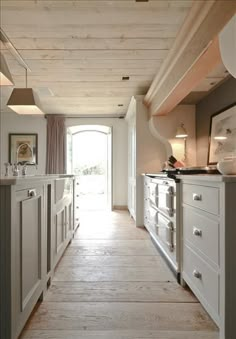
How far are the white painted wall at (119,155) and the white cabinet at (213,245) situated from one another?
4855 mm

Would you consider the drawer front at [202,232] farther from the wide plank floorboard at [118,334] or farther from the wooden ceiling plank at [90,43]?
the wooden ceiling plank at [90,43]

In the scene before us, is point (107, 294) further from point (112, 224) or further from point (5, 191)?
point (112, 224)

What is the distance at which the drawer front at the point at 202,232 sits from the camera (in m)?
1.58

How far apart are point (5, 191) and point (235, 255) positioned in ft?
3.99

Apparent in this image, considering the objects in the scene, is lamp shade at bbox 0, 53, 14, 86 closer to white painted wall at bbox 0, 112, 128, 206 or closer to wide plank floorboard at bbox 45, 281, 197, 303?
wide plank floorboard at bbox 45, 281, 197, 303

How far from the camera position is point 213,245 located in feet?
5.27

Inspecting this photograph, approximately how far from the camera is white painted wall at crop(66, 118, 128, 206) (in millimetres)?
6938

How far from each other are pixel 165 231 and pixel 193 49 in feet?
5.78

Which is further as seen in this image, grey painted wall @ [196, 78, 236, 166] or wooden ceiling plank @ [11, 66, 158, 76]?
wooden ceiling plank @ [11, 66, 158, 76]

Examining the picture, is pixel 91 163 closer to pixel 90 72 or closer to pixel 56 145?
pixel 56 145

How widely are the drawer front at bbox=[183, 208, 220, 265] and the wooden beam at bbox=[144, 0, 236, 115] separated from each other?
129 cm

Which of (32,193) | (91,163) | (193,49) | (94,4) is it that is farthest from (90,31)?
(91,163)

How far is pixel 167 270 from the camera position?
8.75 feet

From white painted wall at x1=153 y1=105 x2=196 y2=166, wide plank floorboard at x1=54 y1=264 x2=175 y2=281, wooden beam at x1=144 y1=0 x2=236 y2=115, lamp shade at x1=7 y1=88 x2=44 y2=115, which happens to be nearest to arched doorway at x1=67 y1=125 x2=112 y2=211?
white painted wall at x1=153 y1=105 x2=196 y2=166
